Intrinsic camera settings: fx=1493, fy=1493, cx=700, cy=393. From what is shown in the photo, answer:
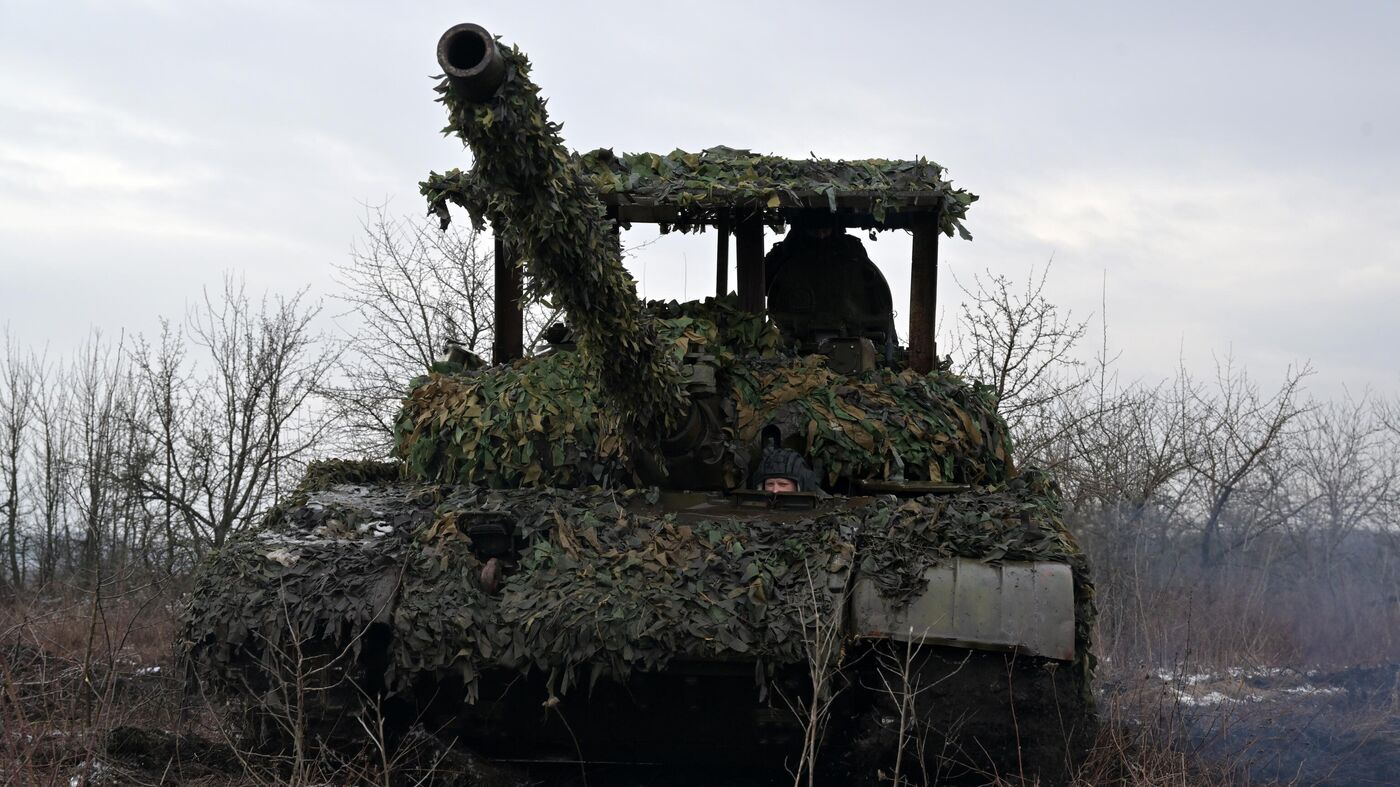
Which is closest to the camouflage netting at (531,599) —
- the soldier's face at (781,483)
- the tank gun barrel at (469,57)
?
the soldier's face at (781,483)

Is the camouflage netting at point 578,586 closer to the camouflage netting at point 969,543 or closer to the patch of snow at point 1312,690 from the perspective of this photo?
the camouflage netting at point 969,543

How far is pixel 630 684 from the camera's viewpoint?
21.6ft

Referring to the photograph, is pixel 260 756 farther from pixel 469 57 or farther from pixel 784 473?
pixel 469 57

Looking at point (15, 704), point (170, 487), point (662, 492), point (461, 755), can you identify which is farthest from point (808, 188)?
point (170, 487)

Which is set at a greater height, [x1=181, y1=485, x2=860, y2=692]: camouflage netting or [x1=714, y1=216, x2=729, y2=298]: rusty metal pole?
[x1=714, y1=216, x2=729, y2=298]: rusty metal pole

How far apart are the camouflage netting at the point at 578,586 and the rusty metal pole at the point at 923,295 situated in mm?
2068

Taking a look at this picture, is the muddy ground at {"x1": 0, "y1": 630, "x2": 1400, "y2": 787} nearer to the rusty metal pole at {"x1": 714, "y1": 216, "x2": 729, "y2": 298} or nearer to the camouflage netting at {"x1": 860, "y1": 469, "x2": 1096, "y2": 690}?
the camouflage netting at {"x1": 860, "y1": 469, "x2": 1096, "y2": 690}

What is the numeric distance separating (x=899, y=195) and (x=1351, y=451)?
2336 centimetres

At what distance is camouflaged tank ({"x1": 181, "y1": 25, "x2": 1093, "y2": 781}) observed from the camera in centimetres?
594

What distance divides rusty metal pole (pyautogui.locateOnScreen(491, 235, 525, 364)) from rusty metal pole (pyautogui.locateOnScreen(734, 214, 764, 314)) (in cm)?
130

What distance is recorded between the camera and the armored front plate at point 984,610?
5844 millimetres

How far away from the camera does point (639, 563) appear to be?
6.32m

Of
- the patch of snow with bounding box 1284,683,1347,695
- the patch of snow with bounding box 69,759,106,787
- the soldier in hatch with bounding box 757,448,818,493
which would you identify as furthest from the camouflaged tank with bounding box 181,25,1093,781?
the patch of snow with bounding box 1284,683,1347,695

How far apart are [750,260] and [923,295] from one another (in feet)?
3.39
